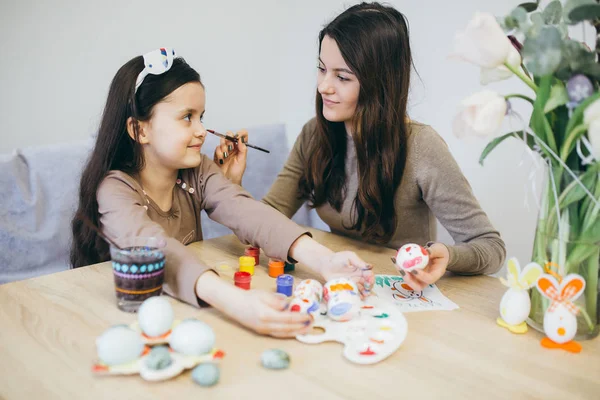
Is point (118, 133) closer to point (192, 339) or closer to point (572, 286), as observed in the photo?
point (192, 339)

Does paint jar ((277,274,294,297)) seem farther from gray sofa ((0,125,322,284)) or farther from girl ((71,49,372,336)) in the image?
gray sofa ((0,125,322,284))

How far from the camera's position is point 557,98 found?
93cm

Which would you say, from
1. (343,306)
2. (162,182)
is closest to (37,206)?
(162,182)

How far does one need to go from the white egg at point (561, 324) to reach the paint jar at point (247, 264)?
2.00ft

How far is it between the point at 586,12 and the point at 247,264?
803 mm

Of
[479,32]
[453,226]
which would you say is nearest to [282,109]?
[453,226]

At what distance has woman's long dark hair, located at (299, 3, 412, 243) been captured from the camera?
1.48m

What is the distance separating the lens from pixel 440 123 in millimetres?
2275

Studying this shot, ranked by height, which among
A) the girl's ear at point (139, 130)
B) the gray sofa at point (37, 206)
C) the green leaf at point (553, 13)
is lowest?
the gray sofa at point (37, 206)

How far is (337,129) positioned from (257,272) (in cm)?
58

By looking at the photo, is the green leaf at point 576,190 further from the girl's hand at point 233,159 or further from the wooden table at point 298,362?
the girl's hand at point 233,159

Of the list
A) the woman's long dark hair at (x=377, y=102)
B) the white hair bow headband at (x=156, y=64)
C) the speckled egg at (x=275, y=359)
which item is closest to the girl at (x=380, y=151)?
the woman's long dark hair at (x=377, y=102)

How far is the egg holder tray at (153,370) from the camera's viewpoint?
2.70 feet

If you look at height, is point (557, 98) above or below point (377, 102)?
above
